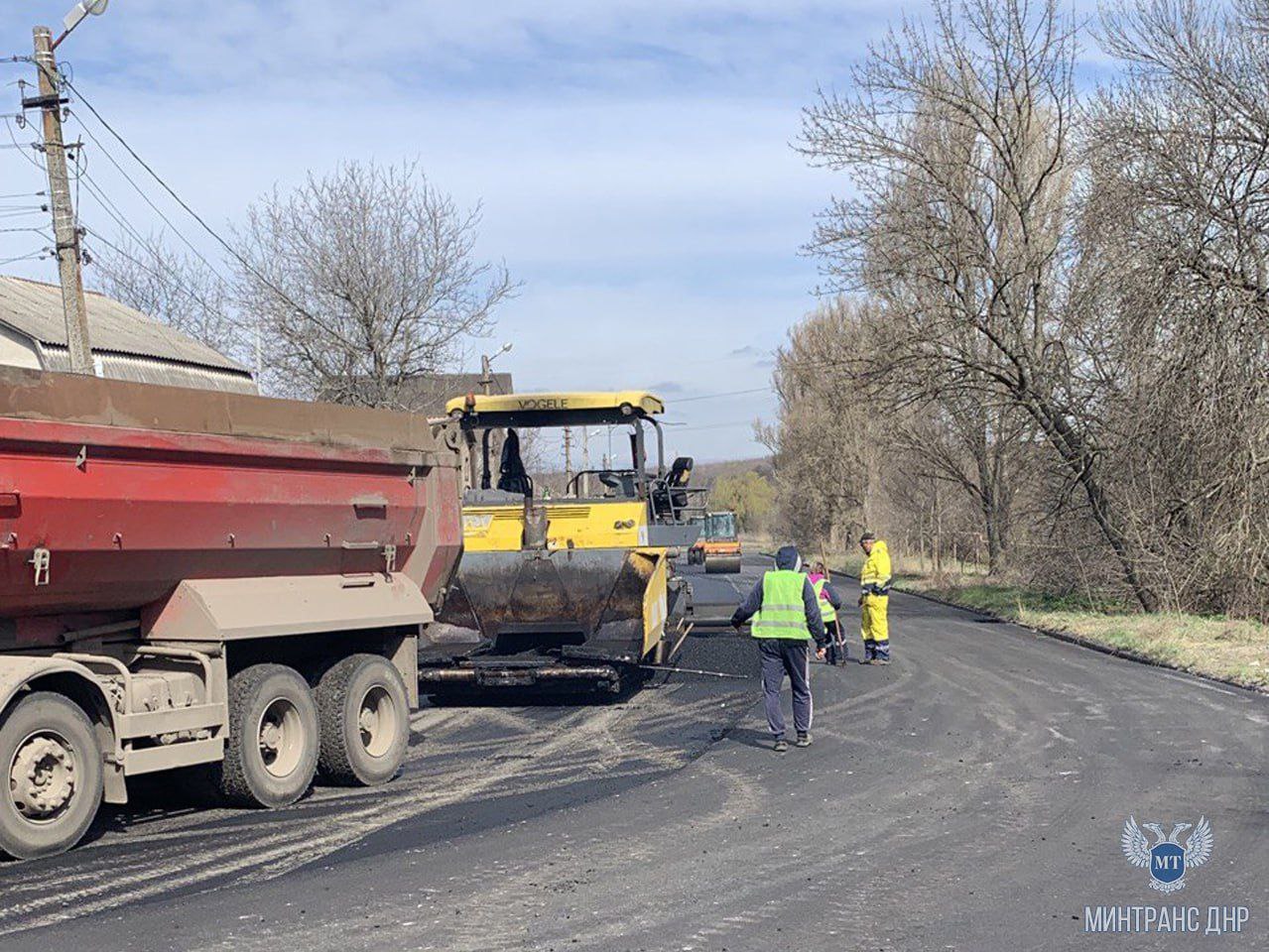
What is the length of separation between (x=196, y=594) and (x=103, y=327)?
22051 millimetres

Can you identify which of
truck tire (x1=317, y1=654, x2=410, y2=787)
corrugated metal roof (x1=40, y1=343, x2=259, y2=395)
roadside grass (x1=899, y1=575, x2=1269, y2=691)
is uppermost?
corrugated metal roof (x1=40, y1=343, x2=259, y2=395)

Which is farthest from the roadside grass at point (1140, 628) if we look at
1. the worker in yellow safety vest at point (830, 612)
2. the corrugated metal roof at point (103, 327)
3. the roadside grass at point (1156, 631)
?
the corrugated metal roof at point (103, 327)

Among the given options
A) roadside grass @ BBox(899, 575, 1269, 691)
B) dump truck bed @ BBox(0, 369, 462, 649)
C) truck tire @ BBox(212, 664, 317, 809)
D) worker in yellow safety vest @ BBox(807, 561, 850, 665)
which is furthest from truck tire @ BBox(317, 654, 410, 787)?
roadside grass @ BBox(899, 575, 1269, 691)

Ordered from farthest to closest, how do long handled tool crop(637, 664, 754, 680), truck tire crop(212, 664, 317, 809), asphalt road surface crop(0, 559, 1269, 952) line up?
long handled tool crop(637, 664, 754, 680) → truck tire crop(212, 664, 317, 809) → asphalt road surface crop(0, 559, 1269, 952)

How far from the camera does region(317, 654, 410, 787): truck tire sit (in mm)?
9703

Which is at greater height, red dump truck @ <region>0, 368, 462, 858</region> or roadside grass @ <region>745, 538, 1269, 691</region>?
red dump truck @ <region>0, 368, 462, 858</region>

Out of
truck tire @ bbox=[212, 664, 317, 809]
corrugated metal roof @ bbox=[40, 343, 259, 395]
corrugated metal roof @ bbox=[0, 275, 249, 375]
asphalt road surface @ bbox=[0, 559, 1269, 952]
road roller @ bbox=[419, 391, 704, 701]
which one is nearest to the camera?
asphalt road surface @ bbox=[0, 559, 1269, 952]

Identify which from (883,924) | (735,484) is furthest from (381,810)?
(735,484)

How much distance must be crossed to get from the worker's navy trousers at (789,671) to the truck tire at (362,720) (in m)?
2.81

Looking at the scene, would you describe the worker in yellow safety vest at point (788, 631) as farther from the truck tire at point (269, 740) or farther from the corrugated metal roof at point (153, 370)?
the corrugated metal roof at point (153, 370)

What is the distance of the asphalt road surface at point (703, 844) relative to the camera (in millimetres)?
5961

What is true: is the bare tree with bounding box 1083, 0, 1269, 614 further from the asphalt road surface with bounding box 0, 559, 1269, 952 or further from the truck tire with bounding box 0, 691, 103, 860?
the truck tire with bounding box 0, 691, 103, 860

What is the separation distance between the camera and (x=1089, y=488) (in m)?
24.2

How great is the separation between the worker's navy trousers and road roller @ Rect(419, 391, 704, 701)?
248 centimetres
